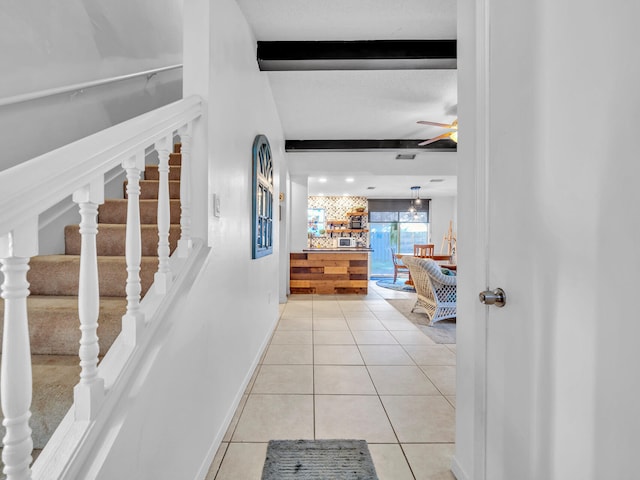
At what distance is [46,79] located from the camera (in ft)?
6.19

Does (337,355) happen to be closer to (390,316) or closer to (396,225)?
(390,316)

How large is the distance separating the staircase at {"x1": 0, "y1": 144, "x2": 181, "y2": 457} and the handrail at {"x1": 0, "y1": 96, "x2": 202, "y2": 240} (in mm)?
774

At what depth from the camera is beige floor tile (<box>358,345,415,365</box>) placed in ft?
8.95

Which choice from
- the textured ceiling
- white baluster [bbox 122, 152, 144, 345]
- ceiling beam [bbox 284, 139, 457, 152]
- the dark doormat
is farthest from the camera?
ceiling beam [bbox 284, 139, 457, 152]

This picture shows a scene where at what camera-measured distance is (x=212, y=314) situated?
1555mm

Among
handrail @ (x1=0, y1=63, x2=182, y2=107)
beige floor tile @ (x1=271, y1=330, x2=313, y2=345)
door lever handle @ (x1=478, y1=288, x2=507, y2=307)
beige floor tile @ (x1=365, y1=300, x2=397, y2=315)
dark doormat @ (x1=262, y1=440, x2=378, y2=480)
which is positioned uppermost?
handrail @ (x1=0, y1=63, x2=182, y2=107)

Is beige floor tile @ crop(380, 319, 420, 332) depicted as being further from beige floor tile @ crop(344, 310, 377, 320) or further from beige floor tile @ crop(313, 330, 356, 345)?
beige floor tile @ crop(313, 330, 356, 345)

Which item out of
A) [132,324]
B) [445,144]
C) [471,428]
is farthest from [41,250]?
[445,144]

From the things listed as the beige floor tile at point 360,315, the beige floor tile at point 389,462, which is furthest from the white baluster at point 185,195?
the beige floor tile at point 360,315

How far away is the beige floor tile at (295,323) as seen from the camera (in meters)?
3.70

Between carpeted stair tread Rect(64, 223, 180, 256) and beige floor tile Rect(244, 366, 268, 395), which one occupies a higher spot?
carpeted stair tread Rect(64, 223, 180, 256)

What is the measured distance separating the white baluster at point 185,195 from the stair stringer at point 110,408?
179mm

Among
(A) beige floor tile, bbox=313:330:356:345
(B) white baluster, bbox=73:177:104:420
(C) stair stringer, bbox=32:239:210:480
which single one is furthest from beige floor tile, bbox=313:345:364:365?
(B) white baluster, bbox=73:177:104:420

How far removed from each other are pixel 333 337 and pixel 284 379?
43.7 inches
